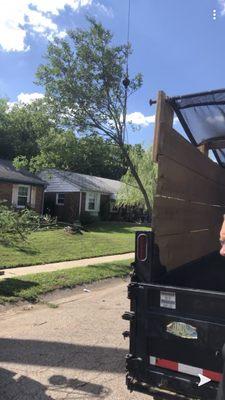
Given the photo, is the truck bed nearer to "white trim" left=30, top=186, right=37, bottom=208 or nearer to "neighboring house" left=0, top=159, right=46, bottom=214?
"neighboring house" left=0, top=159, right=46, bottom=214

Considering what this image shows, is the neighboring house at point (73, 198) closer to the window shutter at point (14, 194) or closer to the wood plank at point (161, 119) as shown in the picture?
the window shutter at point (14, 194)

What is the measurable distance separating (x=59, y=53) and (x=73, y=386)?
602 inches

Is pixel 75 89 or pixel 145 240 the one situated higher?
pixel 75 89

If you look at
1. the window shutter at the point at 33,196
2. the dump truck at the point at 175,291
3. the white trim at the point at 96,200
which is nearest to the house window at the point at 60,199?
the white trim at the point at 96,200

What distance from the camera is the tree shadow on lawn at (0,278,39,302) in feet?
30.0

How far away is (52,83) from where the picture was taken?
1812 centimetres

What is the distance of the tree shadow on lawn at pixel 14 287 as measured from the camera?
360 inches

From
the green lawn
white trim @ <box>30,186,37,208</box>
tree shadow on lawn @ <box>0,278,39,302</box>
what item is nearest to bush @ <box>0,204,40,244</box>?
tree shadow on lawn @ <box>0,278,39,302</box>

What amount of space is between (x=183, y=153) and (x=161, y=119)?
0.54m

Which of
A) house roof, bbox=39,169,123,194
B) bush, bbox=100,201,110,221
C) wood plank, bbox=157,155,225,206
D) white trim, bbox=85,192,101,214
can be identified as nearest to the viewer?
wood plank, bbox=157,155,225,206

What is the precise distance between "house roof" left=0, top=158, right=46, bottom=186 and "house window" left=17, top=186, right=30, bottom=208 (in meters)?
0.60

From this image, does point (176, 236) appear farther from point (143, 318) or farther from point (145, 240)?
point (143, 318)

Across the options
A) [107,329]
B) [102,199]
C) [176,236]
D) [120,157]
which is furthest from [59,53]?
[102,199]

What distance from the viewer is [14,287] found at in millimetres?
9805
